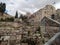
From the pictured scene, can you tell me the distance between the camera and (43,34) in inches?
470

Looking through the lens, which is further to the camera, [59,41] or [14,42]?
[14,42]

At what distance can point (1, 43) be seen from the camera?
10.5 m

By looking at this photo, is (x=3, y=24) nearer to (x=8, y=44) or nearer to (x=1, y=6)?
(x=8, y=44)

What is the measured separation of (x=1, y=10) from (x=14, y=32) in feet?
31.6

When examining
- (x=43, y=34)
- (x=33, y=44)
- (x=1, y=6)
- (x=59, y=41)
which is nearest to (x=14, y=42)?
(x=33, y=44)

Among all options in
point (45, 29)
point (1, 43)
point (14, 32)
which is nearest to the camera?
point (1, 43)

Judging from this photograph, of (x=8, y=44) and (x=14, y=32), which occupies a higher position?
(x=14, y=32)

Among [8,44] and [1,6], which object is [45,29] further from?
[1,6]

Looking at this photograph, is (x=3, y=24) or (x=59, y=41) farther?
(x=3, y=24)

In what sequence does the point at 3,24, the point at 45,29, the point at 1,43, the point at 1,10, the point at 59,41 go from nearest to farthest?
the point at 59,41
the point at 1,43
the point at 45,29
the point at 3,24
the point at 1,10

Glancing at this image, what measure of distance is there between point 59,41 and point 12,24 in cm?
1289

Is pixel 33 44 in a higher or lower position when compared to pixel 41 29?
lower

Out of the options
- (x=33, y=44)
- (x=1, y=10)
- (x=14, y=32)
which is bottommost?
(x=33, y=44)

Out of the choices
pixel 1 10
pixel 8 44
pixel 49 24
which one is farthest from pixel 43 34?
pixel 1 10
